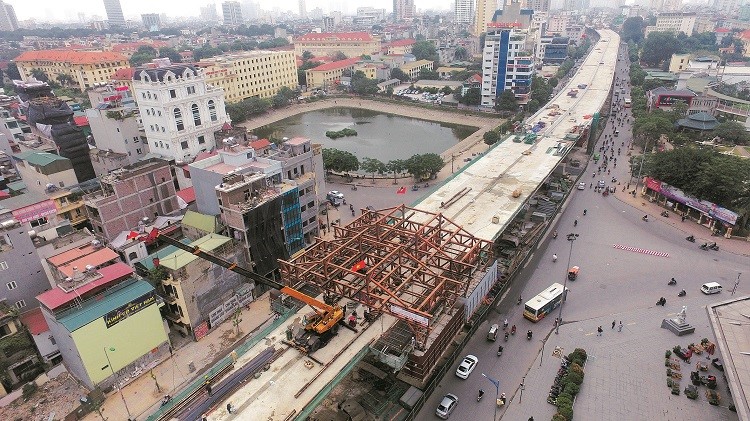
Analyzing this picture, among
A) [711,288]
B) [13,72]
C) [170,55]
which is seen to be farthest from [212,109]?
[170,55]

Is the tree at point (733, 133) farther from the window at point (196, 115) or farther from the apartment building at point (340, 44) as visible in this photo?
the apartment building at point (340, 44)

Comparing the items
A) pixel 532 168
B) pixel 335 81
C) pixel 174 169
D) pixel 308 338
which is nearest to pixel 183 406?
pixel 308 338

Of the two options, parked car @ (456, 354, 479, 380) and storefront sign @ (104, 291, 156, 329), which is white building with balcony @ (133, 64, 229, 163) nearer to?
storefront sign @ (104, 291, 156, 329)

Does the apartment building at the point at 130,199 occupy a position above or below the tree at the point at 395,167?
above

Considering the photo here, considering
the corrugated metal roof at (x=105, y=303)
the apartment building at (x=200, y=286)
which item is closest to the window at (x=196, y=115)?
the apartment building at (x=200, y=286)

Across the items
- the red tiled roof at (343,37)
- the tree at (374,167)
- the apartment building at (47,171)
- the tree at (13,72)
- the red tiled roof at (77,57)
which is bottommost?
the tree at (374,167)

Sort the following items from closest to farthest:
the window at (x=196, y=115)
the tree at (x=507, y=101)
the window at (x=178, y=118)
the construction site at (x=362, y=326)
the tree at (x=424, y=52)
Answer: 1. the construction site at (x=362, y=326)
2. the window at (x=178, y=118)
3. the window at (x=196, y=115)
4. the tree at (x=507, y=101)
5. the tree at (x=424, y=52)

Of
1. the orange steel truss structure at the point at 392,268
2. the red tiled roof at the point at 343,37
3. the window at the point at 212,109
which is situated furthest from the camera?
the red tiled roof at the point at 343,37
